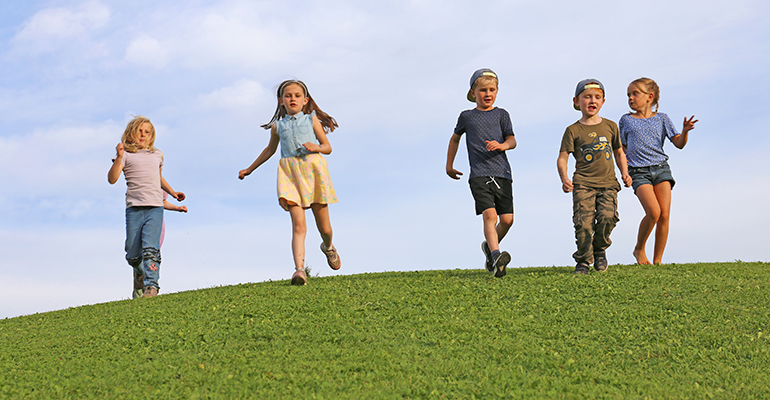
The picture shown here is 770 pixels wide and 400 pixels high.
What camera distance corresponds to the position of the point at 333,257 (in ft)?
28.5

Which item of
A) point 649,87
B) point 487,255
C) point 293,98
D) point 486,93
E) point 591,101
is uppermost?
point 649,87

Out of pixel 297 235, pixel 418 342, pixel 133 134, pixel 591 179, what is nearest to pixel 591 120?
pixel 591 179

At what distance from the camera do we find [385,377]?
440 cm

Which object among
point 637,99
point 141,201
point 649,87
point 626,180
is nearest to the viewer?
point 626,180

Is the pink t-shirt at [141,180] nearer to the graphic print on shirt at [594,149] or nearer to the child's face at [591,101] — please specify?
the graphic print on shirt at [594,149]

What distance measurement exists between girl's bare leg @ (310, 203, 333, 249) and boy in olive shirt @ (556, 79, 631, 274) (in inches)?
117

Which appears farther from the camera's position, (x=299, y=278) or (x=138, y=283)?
(x=138, y=283)

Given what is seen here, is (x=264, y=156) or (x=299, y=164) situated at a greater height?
(x=264, y=156)

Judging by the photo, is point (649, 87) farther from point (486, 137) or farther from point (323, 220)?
point (323, 220)

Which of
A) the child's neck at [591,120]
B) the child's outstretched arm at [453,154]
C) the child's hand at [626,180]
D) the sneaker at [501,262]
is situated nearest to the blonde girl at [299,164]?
the child's outstretched arm at [453,154]

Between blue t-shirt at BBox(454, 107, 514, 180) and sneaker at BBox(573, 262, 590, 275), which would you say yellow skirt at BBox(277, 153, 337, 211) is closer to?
blue t-shirt at BBox(454, 107, 514, 180)

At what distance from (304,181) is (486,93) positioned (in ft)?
8.26

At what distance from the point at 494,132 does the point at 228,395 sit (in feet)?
15.9

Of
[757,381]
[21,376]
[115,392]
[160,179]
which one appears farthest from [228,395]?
[160,179]
